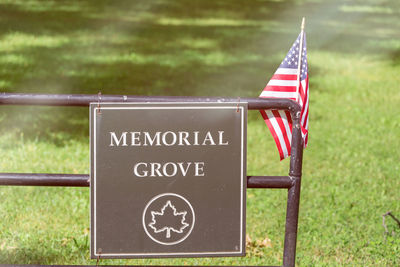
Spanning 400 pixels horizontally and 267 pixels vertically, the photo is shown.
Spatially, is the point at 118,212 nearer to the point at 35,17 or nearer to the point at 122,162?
A: the point at 122,162

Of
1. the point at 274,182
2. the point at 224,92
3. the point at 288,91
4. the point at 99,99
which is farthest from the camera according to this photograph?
the point at 224,92

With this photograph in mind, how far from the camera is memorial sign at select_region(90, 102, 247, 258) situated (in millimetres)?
3160

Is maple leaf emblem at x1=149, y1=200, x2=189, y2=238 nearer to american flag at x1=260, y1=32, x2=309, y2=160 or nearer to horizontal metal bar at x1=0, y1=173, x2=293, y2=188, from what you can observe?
horizontal metal bar at x1=0, y1=173, x2=293, y2=188

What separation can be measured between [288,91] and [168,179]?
0.84 m

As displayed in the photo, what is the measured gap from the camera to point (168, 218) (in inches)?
128

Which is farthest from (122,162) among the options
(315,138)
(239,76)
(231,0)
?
(231,0)

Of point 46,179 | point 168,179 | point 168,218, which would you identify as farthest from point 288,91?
point 46,179

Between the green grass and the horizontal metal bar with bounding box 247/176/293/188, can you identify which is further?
the green grass

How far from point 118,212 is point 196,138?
0.53m

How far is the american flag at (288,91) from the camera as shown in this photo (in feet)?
11.2

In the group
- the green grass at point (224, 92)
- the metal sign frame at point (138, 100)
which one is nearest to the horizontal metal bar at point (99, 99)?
the metal sign frame at point (138, 100)

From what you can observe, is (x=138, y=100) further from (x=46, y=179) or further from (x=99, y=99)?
(x=46, y=179)

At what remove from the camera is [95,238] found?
10.6 feet

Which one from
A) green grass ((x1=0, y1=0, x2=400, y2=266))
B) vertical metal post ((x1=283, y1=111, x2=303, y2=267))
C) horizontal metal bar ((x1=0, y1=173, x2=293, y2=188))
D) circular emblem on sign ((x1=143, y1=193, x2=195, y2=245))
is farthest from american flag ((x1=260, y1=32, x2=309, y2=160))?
green grass ((x1=0, y1=0, x2=400, y2=266))
